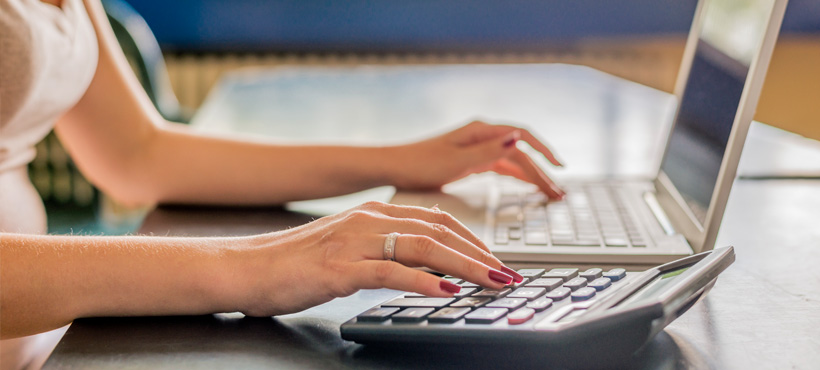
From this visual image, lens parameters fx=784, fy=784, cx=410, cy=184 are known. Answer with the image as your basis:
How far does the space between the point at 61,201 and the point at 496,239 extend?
2140 millimetres

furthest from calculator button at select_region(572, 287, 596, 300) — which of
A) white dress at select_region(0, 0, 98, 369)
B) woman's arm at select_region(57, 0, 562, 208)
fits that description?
white dress at select_region(0, 0, 98, 369)

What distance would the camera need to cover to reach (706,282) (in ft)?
1.76

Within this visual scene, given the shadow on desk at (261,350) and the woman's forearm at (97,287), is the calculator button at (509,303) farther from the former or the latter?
the woman's forearm at (97,287)

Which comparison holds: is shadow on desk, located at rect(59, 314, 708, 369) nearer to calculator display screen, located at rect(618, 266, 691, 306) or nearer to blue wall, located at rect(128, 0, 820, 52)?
calculator display screen, located at rect(618, 266, 691, 306)

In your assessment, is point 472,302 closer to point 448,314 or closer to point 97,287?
point 448,314

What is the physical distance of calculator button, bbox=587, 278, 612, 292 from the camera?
0.55 meters

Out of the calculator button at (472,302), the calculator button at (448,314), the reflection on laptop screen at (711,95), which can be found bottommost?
the calculator button at (448,314)

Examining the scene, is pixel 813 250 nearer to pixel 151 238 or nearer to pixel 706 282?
pixel 706 282

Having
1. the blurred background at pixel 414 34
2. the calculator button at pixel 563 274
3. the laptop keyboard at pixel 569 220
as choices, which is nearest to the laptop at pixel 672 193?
the laptop keyboard at pixel 569 220

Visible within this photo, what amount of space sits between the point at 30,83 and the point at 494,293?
1.78 ft

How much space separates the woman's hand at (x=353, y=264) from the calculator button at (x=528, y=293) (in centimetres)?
2

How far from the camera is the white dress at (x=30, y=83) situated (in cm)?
78

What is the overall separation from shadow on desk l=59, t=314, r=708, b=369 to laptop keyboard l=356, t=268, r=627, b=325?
2 cm

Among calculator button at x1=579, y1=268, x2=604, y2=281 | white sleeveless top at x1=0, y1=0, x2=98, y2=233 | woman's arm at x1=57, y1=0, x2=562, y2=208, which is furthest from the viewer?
woman's arm at x1=57, y1=0, x2=562, y2=208
